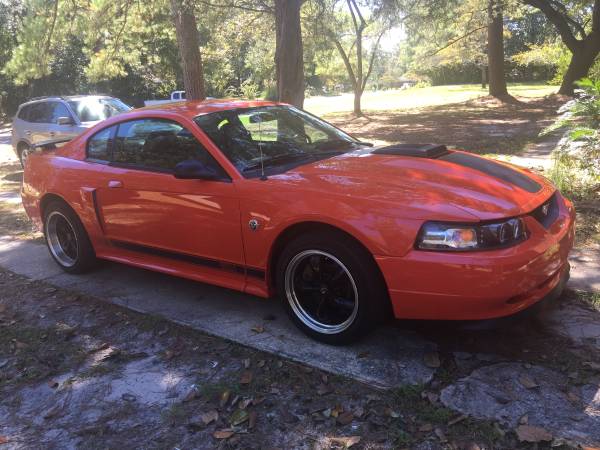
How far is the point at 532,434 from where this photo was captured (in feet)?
8.43

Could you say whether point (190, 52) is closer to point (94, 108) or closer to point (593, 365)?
point (94, 108)

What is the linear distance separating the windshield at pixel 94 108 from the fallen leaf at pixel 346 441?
32.4 ft

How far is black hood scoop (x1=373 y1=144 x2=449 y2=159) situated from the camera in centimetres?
393

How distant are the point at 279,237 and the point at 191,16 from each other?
323 inches

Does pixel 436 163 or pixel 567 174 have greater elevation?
pixel 436 163

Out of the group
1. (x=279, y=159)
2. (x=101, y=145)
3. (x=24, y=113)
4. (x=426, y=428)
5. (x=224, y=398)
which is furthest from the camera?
(x=24, y=113)

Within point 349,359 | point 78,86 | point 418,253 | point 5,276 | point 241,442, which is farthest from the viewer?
point 78,86

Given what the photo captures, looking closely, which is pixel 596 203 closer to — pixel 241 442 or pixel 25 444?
pixel 241 442

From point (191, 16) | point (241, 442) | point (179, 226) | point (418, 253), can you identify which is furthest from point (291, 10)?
point (241, 442)

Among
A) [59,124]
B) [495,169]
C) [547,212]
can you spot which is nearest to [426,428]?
[547,212]

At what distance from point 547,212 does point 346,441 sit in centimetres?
195

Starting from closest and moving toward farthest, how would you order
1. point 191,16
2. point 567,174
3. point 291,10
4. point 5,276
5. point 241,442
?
point 241,442 → point 5,276 → point 567,174 → point 291,10 → point 191,16

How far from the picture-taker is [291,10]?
9.20m

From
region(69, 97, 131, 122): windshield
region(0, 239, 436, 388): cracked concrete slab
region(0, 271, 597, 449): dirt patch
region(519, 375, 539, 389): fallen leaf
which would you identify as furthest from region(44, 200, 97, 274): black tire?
region(69, 97, 131, 122): windshield
